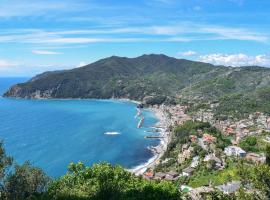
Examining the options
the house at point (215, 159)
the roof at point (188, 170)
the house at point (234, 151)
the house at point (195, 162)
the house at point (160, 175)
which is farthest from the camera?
the house at point (234, 151)

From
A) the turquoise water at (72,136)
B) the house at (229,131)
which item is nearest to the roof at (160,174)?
the turquoise water at (72,136)

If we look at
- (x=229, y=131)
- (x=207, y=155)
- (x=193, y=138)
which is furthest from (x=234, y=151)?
(x=229, y=131)

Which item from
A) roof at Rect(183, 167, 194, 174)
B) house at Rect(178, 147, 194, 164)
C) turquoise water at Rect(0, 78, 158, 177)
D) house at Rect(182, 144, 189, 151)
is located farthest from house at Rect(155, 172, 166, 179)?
house at Rect(182, 144, 189, 151)

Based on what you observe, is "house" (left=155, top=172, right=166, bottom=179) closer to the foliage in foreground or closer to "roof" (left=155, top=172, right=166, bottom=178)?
"roof" (left=155, top=172, right=166, bottom=178)

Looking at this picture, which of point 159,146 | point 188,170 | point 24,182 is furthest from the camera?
point 159,146

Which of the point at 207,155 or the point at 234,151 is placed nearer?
the point at 207,155

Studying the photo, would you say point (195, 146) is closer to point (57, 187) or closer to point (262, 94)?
point (57, 187)

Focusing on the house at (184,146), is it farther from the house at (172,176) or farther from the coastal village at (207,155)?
the house at (172,176)

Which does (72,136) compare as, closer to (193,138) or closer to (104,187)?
(193,138)
